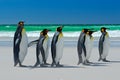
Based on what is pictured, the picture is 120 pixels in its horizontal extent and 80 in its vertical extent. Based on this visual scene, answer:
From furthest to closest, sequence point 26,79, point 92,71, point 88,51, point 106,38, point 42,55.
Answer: point 106,38, point 88,51, point 42,55, point 92,71, point 26,79

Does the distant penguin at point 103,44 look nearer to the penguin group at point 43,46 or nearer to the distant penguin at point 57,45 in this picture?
the penguin group at point 43,46

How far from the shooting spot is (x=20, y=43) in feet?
32.5

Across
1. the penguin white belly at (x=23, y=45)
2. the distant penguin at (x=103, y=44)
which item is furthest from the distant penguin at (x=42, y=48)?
the distant penguin at (x=103, y=44)

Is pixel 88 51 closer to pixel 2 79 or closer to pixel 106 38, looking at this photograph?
pixel 106 38

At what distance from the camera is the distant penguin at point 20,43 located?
9.89 m

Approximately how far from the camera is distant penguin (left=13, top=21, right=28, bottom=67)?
9.89 metres

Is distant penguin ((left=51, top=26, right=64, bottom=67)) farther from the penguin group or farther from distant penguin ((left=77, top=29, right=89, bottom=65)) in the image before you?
distant penguin ((left=77, top=29, right=89, bottom=65))

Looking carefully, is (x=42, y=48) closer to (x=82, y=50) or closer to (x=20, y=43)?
(x=20, y=43)

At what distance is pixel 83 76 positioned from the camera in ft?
25.3

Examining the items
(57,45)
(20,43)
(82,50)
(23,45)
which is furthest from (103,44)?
(20,43)

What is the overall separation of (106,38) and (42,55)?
2.67 metres

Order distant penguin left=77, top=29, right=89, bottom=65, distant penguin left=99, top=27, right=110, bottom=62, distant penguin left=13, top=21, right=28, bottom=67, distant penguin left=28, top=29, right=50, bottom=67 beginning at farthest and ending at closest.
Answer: distant penguin left=99, top=27, right=110, bottom=62
distant penguin left=77, top=29, right=89, bottom=65
distant penguin left=13, top=21, right=28, bottom=67
distant penguin left=28, top=29, right=50, bottom=67

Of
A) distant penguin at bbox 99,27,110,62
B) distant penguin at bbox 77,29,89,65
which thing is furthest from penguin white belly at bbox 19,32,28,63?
distant penguin at bbox 99,27,110,62

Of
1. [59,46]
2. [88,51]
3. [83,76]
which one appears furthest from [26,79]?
[88,51]
